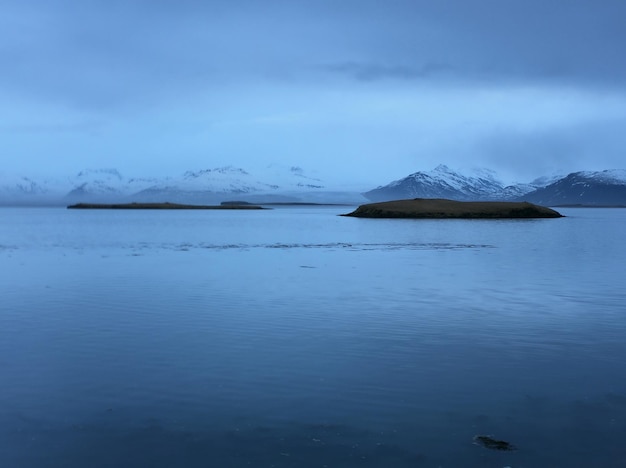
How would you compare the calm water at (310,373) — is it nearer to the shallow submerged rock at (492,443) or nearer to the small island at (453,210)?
the shallow submerged rock at (492,443)

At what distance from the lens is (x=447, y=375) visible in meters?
15.7

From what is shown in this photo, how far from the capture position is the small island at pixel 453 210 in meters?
153

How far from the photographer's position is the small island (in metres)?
153

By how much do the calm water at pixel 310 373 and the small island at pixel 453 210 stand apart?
119945mm

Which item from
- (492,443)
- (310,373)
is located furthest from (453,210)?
(492,443)

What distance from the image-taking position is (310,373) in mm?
15922

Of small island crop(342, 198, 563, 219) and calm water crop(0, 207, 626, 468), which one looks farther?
small island crop(342, 198, 563, 219)

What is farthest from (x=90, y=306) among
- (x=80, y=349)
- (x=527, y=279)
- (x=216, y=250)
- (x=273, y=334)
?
(x=216, y=250)

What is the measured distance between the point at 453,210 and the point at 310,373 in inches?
5627

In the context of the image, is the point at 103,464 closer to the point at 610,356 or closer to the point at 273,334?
the point at 273,334

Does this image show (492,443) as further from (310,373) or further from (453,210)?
(453,210)

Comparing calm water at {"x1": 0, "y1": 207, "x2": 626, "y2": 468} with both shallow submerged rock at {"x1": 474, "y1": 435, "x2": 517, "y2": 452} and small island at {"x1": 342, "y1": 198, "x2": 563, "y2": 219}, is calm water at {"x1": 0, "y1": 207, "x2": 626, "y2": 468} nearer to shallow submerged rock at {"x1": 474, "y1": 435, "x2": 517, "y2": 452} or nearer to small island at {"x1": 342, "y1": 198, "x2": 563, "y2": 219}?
shallow submerged rock at {"x1": 474, "y1": 435, "x2": 517, "y2": 452}

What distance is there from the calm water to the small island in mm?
119945

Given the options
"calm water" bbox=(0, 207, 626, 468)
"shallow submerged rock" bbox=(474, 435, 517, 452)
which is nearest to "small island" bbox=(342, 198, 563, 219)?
"calm water" bbox=(0, 207, 626, 468)
